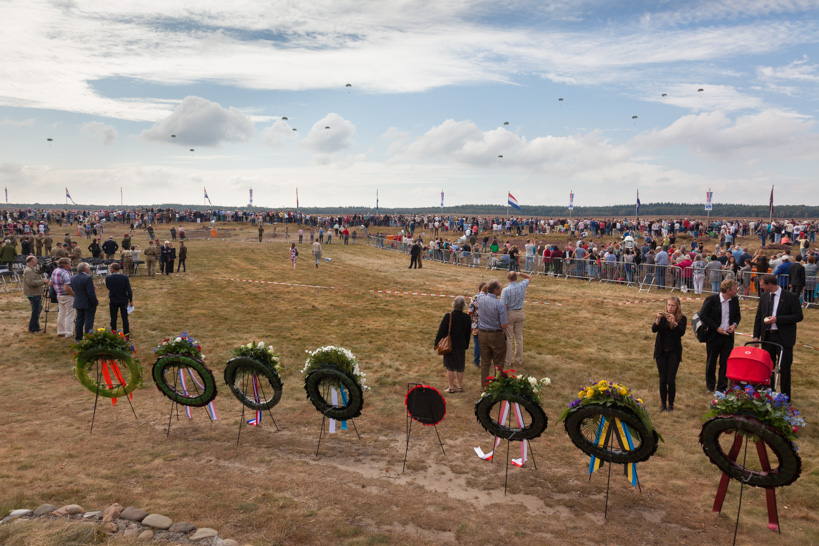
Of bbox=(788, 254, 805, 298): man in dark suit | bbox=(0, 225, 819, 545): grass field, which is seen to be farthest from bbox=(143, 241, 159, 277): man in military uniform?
bbox=(788, 254, 805, 298): man in dark suit

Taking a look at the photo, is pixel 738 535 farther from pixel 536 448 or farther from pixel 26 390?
pixel 26 390

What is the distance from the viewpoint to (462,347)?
9922 mm

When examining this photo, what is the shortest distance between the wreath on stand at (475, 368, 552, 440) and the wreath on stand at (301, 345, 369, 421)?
5.73 feet

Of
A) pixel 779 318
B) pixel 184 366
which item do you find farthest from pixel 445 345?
pixel 779 318

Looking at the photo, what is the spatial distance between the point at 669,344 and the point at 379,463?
5.29 metres

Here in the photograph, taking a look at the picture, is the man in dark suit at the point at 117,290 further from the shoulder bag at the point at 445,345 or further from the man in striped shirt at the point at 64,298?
the shoulder bag at the point at 445,345

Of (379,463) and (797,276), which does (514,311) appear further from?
(797,276)

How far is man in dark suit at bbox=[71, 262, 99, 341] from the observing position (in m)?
12.9

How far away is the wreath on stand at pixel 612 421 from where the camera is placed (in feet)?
19.4

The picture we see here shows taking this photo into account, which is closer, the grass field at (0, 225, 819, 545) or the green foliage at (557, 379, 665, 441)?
the grass field at (0, 225, 819, 545)

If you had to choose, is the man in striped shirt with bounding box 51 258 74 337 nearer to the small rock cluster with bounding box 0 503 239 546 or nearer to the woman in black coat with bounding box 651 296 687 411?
the small rock cluster with bounding box 0 503 239 546

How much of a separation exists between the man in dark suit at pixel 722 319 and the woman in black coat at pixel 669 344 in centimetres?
81

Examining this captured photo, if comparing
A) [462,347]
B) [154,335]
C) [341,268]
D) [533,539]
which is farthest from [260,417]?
[341,268]

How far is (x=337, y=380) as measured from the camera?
7488mm
